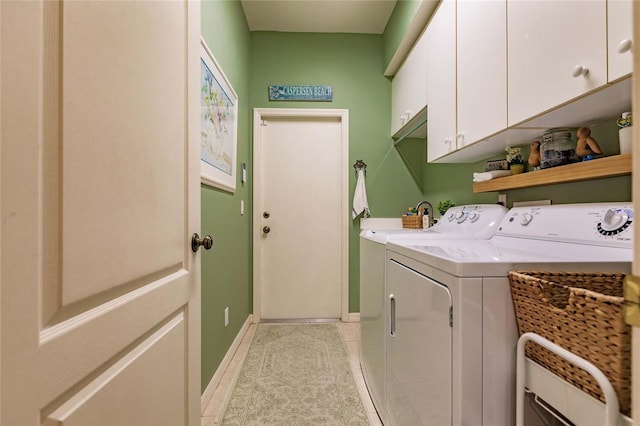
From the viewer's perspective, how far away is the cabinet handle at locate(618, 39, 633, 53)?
28.7 inches

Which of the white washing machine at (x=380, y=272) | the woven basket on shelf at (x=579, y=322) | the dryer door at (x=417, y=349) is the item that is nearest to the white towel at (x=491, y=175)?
the white washing machine at (x=380, y=272)

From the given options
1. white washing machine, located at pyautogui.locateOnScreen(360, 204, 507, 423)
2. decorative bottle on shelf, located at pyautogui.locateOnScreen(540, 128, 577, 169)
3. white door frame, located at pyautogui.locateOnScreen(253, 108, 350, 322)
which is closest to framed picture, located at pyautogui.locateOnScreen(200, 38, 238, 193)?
white door frame, located at pyautogui.locateOnScreen(253, 108, 350, 322)

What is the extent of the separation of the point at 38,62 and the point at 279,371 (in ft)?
6.38

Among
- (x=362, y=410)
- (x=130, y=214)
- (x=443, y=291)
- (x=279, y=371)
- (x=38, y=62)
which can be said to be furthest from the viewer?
(x=279, y=371)

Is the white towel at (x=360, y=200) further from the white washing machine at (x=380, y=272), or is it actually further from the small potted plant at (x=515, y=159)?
the small potted plant at (x=515, y=159)

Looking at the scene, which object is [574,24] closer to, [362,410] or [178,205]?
[178,205]

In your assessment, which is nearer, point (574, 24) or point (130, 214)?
point (130, 214)

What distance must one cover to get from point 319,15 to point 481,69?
5.84ft

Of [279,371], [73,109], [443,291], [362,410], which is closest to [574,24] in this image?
[443,291]

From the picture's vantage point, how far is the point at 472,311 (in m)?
0.74

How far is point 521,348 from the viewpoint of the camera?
0.69 meters

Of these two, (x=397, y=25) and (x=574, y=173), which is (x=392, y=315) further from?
(x=397, y=25)

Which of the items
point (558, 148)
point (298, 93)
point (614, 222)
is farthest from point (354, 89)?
point (614, 222)

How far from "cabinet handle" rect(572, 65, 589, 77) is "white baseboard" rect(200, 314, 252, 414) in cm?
193
